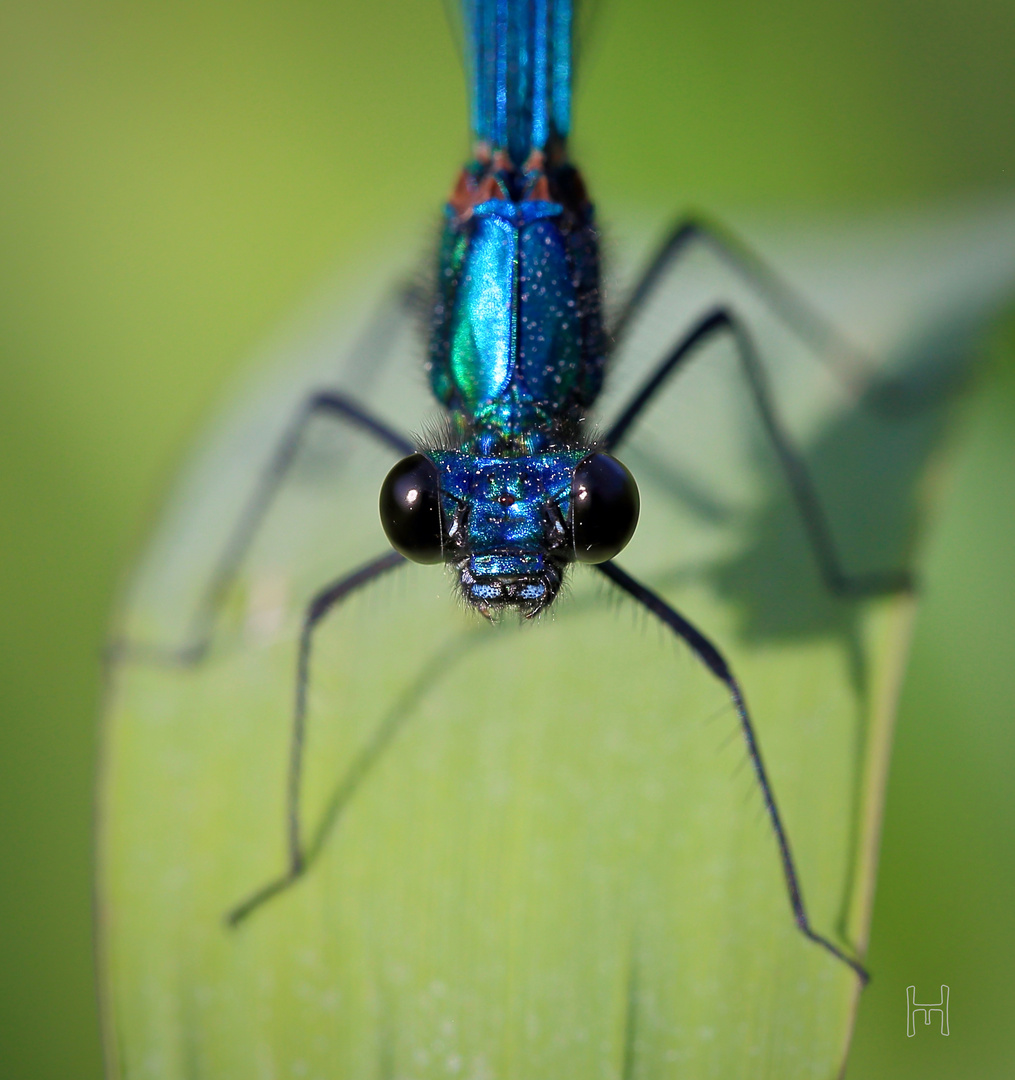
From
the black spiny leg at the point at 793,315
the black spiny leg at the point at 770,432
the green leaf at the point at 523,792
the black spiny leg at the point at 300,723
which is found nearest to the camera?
the green leaf at the point at 523,792

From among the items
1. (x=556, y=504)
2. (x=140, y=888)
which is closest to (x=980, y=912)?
(x=556, y=504)

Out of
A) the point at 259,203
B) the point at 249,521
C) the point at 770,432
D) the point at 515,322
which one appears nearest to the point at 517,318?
the point at 515,322

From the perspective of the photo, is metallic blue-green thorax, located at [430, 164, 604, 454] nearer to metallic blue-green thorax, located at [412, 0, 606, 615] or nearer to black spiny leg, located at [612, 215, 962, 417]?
metallic blue-green thorax, located at [412, 0, 606, 615]

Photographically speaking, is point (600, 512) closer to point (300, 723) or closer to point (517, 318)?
point (517, 318)

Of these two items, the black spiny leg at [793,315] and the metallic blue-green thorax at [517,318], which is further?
the black spiny leg at [793,315]

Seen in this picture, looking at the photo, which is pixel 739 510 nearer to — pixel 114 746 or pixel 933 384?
pixel 933 384

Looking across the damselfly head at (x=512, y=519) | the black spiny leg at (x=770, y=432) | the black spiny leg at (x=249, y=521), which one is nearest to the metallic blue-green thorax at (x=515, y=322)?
the damselfly head at (x=512, y=519)

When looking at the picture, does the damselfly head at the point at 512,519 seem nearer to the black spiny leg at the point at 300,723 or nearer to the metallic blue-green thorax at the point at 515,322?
the metallic blue-green thorax at the point at 515,322
